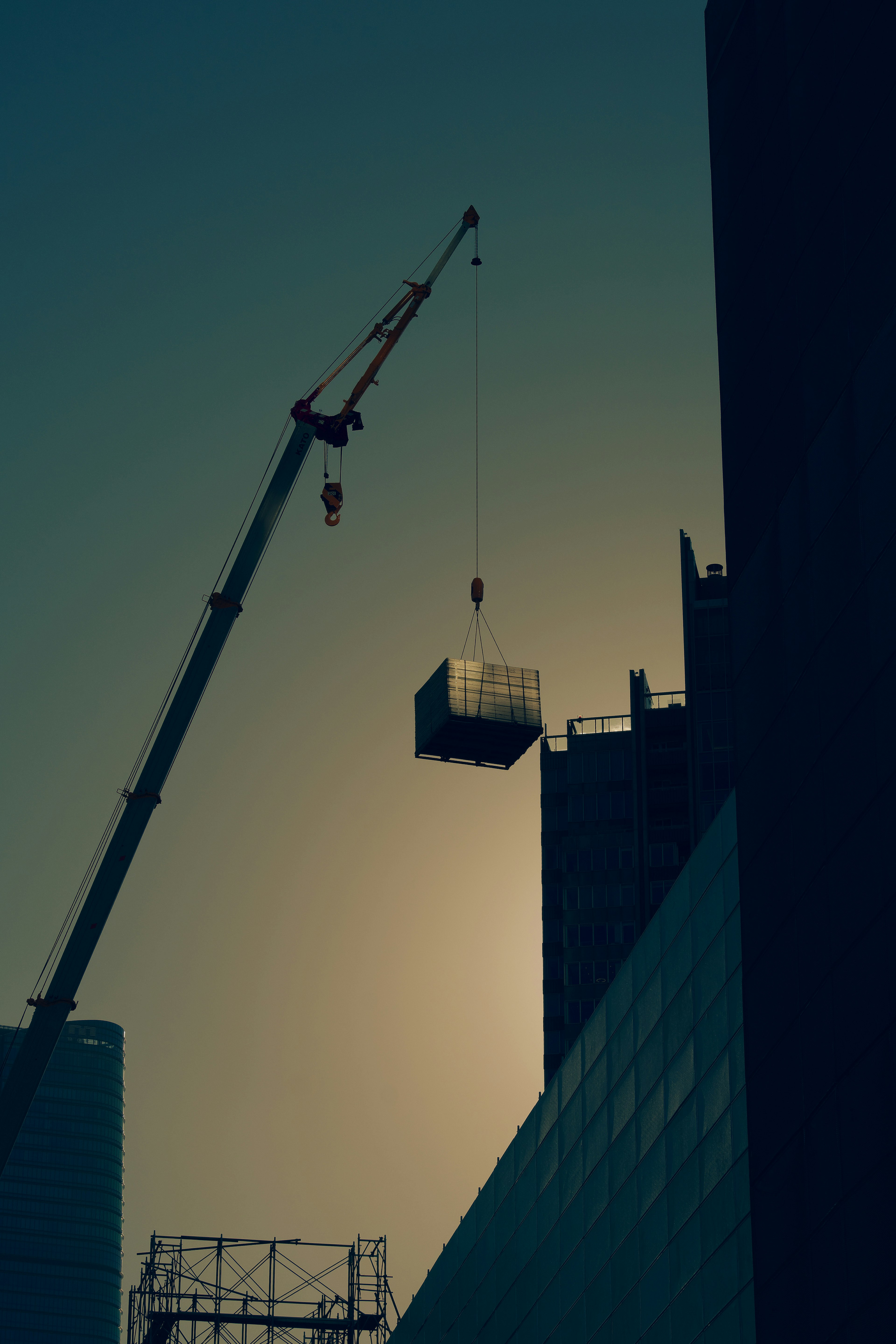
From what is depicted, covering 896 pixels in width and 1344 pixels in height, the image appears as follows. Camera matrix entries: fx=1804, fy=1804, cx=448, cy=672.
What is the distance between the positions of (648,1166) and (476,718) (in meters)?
58.4

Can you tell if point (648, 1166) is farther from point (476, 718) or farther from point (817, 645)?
point (476, 718)

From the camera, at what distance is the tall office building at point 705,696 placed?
6339 inches

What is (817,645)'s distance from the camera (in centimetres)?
3325

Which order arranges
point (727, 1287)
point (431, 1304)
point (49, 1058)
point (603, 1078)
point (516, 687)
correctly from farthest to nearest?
point (516, 687) → point (431, 1304) → point (49, 1058) → point (603, 1078) → point (727, 1287)

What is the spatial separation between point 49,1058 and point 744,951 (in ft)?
119

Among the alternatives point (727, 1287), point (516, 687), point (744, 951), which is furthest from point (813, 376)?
point (516, 687)

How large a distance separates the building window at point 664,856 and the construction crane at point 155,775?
9569 cm

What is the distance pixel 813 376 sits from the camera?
1377 inches

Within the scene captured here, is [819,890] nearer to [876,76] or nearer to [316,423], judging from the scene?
[876,76]

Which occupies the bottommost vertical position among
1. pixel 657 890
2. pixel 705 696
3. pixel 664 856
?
pixel 657 890

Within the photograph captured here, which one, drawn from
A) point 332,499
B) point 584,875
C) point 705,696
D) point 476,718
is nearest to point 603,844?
point 584,875

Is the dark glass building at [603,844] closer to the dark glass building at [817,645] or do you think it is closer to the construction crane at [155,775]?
the construction crane at [155,775]

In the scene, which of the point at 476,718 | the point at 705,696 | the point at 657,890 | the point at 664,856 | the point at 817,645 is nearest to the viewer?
the point at 817,645

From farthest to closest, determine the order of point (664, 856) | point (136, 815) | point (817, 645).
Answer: point (664, 856)
point (136, 815)
point (817, 645)
